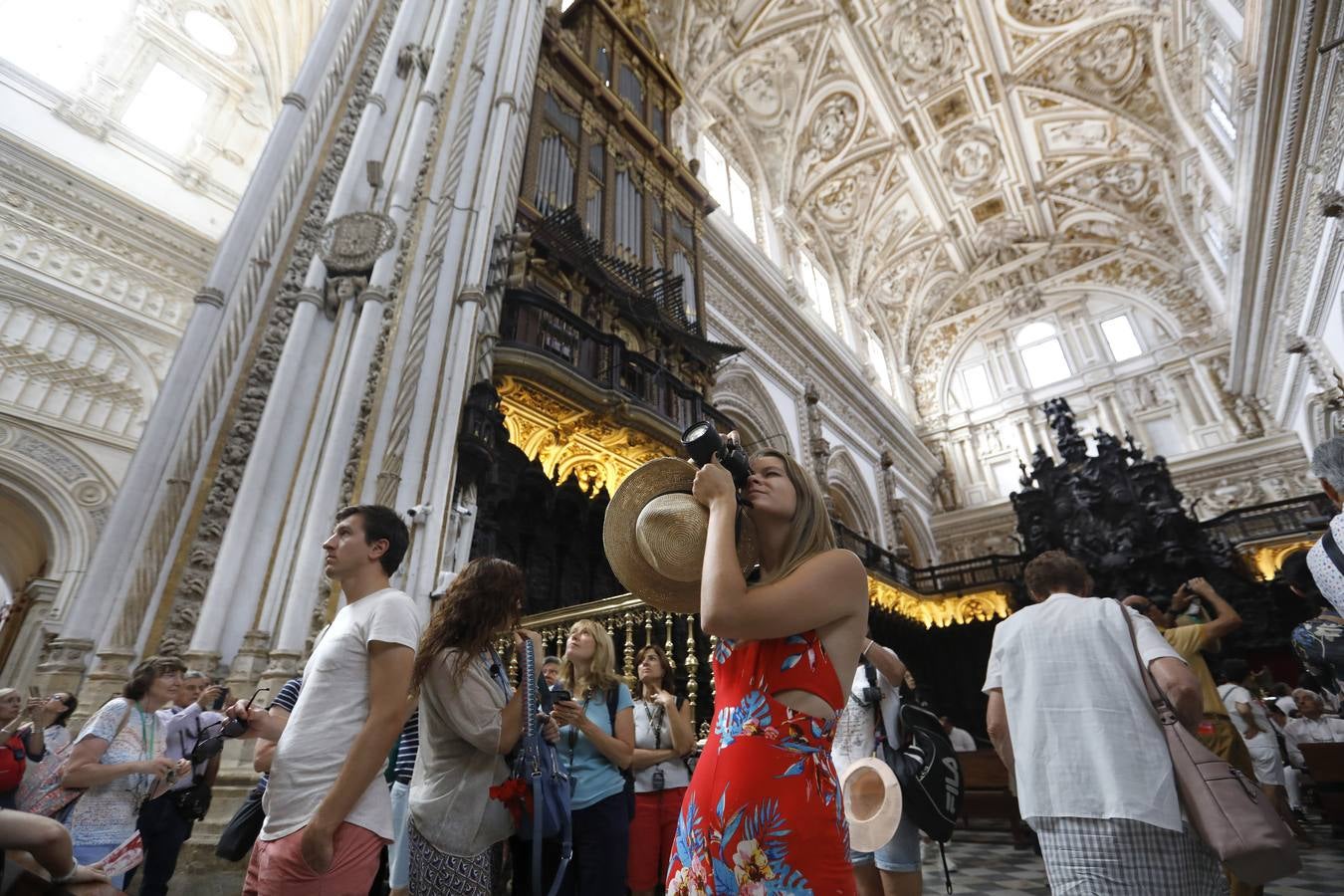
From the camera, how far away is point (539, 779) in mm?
1705

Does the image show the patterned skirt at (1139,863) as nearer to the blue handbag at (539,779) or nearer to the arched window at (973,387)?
the blue handbag at (539,779)

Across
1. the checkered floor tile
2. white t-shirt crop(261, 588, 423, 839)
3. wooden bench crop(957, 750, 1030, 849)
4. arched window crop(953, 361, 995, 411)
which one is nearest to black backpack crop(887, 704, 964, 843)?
white t-shirt crop(261, 588, 423, 839)

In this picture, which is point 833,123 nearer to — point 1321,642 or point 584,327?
point 584,327

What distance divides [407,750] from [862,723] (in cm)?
177

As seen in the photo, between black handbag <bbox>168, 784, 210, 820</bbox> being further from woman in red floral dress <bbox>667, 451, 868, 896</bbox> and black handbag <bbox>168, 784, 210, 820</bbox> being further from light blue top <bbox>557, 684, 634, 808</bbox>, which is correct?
woman in red floral dress <bbox>667, 451, 868, 896</bbox>

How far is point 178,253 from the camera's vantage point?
10523 mm

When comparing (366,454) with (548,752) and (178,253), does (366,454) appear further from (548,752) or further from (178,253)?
(178,253)

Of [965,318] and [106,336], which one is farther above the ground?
[965,318]

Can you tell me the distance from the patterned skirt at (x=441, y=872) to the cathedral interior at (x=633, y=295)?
6.61 feet

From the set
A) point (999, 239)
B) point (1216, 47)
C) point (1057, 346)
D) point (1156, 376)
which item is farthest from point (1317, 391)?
point (999, 239)

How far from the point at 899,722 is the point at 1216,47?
1331 centimetres

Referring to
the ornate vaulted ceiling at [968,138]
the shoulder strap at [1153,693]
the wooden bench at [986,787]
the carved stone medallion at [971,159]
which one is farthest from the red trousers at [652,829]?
the carved stone medallion at [971,159]

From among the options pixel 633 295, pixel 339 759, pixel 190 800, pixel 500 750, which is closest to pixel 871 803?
pixel 500 750

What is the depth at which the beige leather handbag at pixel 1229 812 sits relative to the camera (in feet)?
4.33
